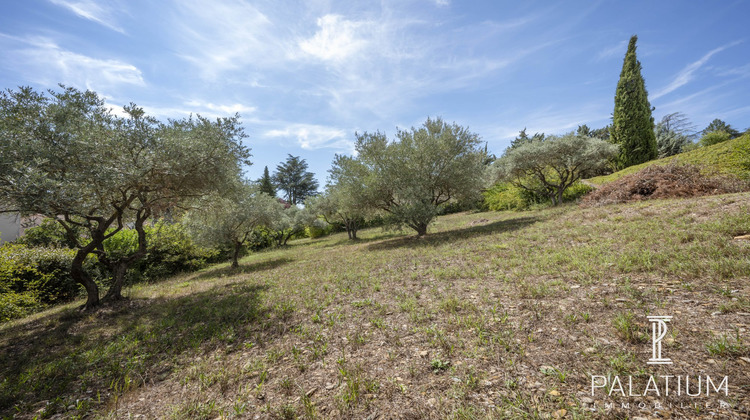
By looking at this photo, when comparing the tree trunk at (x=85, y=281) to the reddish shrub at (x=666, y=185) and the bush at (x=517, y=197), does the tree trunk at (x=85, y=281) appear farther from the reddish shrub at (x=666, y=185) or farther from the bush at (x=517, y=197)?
the bush at (x=517, y=197)

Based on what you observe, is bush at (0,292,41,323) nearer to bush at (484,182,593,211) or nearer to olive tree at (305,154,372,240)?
olive tree at (305,154,372,240)

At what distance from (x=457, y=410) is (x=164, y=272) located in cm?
2048

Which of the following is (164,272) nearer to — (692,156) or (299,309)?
(299,309)

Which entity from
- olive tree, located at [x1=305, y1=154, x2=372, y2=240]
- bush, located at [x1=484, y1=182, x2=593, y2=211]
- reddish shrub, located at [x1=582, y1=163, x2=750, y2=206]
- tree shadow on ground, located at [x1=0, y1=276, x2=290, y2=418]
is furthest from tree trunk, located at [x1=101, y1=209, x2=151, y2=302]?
bush, located at [x1=484, y1=182, x2=593, y2=211]

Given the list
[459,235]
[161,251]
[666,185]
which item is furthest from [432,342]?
[161,251]

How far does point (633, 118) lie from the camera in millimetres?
26016

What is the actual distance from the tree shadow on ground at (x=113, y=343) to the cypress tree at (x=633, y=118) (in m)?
35.0

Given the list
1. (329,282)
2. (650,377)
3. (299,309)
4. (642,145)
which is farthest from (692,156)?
(299,309)

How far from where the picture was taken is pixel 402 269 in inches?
376

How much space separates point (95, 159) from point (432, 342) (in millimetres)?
9853

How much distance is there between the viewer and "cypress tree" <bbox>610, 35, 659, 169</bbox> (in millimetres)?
25484

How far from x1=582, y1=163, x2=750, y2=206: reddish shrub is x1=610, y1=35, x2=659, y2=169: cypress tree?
1337 centimetres

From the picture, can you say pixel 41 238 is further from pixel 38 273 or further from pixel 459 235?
pixel 459 235

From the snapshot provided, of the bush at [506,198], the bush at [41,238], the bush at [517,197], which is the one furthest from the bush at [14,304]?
the bush at [517,197]
